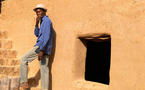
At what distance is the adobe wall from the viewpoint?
9.96 feet

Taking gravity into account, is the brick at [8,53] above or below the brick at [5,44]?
Result: below

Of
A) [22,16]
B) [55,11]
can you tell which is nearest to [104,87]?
[55,11]

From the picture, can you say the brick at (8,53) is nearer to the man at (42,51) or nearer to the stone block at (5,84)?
the stone block at (5,84)

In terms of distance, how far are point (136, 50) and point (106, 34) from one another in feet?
2.01

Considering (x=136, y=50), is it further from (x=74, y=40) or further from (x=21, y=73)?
(x=21, y=73)

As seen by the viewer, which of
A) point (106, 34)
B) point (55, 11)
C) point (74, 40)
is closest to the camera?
point (106, 34)

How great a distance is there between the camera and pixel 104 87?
3426 millimetres

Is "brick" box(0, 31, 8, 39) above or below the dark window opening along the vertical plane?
above

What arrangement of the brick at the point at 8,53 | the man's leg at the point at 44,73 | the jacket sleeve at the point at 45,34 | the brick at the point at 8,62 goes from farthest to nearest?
the brick at the point at 8,53
the brick at the point at 8,62
the man's leg at the point at 44,73
the jacket sleeve at the point at 45,34

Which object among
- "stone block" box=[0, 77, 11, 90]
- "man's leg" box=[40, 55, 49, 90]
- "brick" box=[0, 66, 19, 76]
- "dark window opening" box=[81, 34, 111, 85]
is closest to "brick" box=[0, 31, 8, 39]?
"brick" box=[0, 66, 19, 76]

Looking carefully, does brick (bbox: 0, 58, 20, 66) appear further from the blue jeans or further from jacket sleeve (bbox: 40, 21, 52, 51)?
jacket sleeve (bbox: 40, 21, 52, 51)

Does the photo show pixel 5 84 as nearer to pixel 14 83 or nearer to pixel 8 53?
pixel 14 83

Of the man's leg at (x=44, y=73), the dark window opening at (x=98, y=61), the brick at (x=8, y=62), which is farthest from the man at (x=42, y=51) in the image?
the dark window opening at (x=98, y=61)

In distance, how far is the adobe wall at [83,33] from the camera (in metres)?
3.04
